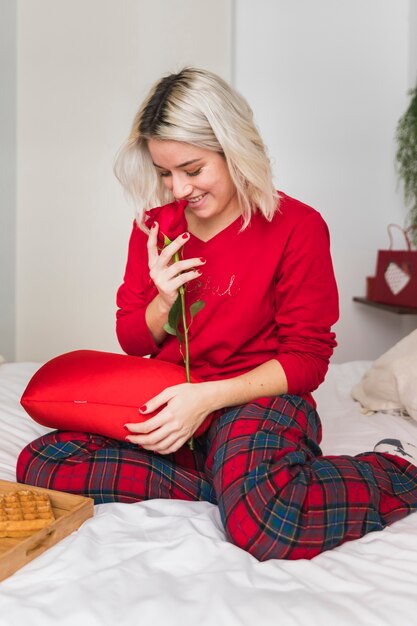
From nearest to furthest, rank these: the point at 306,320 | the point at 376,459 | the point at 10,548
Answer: the point at 10,548 < the point at 376,459 < the point at 306,320

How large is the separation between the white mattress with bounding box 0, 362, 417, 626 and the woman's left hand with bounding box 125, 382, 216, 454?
0.12m

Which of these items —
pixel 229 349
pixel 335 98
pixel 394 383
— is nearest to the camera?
pixel 229 349

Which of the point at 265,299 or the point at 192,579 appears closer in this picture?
the point at 192,579

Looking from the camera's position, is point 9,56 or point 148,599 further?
point 9,56

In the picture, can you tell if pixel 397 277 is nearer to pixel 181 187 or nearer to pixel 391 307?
pixel 391 307

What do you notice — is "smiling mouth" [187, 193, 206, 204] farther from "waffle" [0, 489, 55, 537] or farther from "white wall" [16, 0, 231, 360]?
"white wall" [16, 0, 231, 360]

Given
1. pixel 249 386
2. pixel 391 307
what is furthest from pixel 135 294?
pixel 391 307

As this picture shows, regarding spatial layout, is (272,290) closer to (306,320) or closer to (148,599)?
(306,320)

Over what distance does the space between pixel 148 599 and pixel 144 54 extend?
3.01m

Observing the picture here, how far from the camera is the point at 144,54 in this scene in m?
3.47

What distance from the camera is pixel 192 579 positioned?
0.99m

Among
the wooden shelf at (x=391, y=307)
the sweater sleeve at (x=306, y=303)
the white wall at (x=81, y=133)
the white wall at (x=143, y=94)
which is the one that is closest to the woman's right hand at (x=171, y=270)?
the sweater sleeve at (x=306, y=303)

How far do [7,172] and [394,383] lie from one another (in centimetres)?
235

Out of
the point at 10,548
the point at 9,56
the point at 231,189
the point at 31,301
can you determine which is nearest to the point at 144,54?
the point at 9,56
